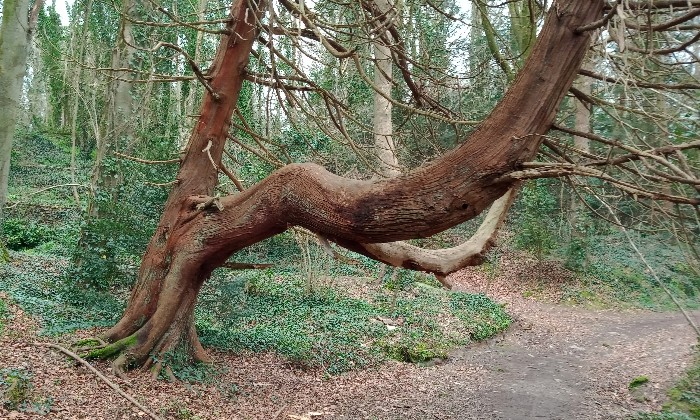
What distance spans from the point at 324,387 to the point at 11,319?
13.0 ft

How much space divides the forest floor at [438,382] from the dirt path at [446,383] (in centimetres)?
2

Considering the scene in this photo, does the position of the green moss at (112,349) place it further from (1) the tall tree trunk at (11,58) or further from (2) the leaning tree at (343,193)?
(1) the tall tree trunk at (11,58)

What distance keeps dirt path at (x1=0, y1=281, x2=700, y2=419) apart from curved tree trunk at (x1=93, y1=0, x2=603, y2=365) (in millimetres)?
685

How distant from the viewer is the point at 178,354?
614 centimetres

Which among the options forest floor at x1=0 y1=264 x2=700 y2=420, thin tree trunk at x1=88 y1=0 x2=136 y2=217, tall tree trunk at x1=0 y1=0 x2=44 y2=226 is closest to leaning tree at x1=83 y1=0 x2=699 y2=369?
forest floor at x1=0 y1=264 x2=700 y2=420

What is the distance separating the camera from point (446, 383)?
8.45 metres

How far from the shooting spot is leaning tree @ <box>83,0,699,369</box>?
11.0ft

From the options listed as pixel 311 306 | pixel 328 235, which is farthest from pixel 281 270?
pixel 328 235

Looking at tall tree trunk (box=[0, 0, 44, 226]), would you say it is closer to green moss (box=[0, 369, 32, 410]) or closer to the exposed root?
the exposed root

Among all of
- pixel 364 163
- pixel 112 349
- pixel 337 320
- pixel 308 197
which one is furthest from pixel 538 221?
pixel 112 349

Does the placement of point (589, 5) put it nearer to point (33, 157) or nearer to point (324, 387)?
point (324, 387)

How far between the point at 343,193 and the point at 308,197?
39 cm

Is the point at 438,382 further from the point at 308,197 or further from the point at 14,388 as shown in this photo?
the point at 14,388

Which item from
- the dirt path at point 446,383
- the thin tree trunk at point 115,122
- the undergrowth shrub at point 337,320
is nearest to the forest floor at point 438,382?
the dirt path at point 446,383
